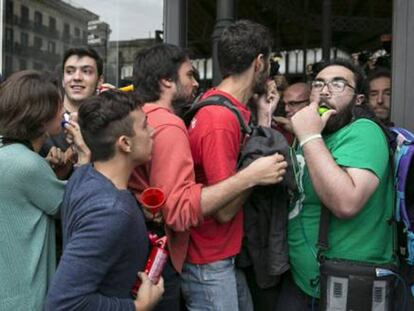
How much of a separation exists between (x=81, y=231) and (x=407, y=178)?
4.30 ft

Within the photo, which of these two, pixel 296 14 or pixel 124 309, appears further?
pixel 296 14

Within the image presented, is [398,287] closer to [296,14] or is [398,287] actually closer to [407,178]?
[407,178]

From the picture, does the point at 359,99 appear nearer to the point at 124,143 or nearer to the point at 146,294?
the point at 124,143

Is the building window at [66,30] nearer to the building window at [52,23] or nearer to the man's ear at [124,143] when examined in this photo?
the building window at [52,23]

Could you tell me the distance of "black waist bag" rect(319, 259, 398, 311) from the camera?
183 cm

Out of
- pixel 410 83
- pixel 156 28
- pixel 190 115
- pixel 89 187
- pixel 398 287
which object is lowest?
pixel 398 287

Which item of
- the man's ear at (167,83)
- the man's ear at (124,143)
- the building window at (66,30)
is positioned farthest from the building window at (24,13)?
the man's ear at (124,143)

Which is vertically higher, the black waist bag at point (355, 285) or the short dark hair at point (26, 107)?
the short dark hair at point (26, 107)

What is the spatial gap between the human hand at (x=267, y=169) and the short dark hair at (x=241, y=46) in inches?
18.8

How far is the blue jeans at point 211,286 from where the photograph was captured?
1.84 m

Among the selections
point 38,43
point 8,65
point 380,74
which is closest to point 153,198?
point 380,74

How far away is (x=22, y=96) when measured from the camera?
5.75 ft

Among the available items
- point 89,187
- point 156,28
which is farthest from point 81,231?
point 156,28

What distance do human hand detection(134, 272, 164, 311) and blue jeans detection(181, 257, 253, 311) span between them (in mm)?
263
